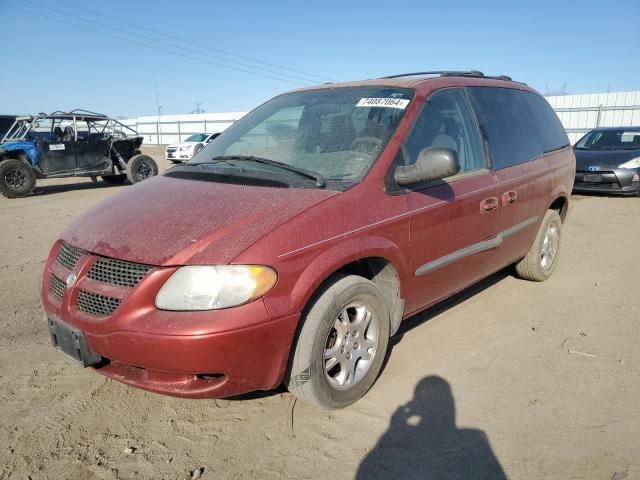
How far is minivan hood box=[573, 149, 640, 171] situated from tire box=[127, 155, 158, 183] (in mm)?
10572

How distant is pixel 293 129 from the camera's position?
3.32 m

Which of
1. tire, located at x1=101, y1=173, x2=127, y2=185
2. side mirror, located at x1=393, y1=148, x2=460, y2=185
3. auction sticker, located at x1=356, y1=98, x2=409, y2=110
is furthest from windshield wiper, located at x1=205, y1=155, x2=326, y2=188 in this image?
tire, located at x1=101, y1=173, x2=127, y2=185

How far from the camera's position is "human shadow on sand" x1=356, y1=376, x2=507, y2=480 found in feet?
7.17

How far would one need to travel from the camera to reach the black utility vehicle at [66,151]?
11.4 metres

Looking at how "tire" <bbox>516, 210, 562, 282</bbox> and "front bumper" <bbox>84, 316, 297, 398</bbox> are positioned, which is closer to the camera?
"front bumper" <bbox>84, 316, 297, 398</bbox>

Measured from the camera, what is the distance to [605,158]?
10.0 metres

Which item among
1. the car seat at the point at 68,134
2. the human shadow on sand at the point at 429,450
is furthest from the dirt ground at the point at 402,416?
the car seat at the point at 68,134

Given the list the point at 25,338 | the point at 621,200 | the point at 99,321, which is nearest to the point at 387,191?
the point at 99,321

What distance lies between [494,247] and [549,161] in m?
1.32

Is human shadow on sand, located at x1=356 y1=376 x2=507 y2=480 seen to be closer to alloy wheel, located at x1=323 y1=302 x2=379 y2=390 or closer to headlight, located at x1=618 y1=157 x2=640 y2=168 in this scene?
alloy wheel, located at x1=323 y1=302 x2=379 y2=390

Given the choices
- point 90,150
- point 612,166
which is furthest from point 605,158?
point 90,150

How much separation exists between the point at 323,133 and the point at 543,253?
9.08 ft

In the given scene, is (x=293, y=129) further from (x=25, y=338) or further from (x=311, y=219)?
(x=25, y=338)

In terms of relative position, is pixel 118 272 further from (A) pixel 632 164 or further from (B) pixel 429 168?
(A) pixel 632 164
